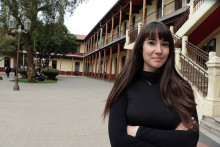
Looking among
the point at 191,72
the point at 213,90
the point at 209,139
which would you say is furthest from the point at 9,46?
the point at 209,139

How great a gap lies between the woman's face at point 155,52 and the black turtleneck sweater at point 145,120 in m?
0.17

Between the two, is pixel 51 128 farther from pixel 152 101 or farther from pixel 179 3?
pixel 179 3

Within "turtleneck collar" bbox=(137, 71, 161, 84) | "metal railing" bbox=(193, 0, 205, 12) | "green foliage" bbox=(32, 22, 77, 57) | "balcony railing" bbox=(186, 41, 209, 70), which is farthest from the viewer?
"green foliage" bbox=(32, 22, 77, 57)

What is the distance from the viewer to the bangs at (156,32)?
155 cm

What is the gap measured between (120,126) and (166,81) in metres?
0.48

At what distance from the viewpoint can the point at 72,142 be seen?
4.07m

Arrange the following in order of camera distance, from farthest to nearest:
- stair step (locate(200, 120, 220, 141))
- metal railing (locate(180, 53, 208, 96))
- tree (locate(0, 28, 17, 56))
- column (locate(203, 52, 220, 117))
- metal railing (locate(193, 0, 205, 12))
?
tree (locate(0, 28, 17, 56)) → metal railing (locate(193, 0, 205, 12)) → metal railing (locate(180, 53, 208, 96)) → column (locate(203, 52, 220, 117)) → stair step (locate(200, 120, 220, 141))

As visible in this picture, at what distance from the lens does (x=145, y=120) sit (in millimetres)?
1493

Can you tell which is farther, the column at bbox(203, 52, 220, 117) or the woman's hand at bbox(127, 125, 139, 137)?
the column at bbox(203, 52, 220, 117)

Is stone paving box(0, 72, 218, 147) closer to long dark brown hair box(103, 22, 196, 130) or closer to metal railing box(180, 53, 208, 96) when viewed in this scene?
metal railing box(180, 53, 208, 96)

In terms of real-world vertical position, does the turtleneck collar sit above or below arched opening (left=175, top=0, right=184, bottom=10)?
below

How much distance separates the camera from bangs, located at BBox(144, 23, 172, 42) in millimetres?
1549

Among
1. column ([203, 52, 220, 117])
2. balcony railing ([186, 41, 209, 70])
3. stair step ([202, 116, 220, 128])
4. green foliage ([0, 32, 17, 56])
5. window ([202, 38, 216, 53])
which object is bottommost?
stair step ([202, 116, 220, 128])

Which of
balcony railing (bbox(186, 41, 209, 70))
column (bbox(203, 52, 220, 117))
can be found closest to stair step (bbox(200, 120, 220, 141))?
column (bbox(203, 52, 220, 117))
